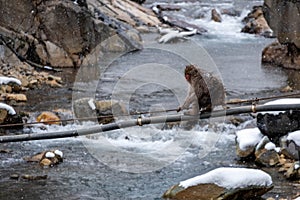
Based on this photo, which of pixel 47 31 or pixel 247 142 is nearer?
pixel 247 142

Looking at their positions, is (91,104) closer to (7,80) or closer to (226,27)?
(7,80)

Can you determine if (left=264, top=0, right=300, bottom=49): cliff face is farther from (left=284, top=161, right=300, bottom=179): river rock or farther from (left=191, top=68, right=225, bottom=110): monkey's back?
(left=191, top=68, right=225, bottom=110): monkey's back

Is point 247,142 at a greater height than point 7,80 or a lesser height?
lesser

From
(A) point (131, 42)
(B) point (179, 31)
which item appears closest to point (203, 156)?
(A) point (131, 42)

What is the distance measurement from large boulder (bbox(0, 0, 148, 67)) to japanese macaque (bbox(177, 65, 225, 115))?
32.1 feet

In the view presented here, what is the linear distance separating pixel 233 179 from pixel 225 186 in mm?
124

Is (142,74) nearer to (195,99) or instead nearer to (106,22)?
(106,22)

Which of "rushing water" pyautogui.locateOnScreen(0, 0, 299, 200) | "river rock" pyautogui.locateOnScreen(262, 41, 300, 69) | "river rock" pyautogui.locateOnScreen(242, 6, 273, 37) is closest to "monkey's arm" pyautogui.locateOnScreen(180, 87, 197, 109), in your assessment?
"rushing water" pyautogui.locateOnScreen(0, 0, 299, 200)

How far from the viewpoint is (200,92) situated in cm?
456

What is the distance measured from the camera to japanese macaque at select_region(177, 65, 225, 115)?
4477 millimetres

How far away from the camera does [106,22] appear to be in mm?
16641

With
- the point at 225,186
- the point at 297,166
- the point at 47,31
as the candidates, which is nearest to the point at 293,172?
the point at 297,166

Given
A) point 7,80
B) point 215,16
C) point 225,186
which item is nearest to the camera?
point 225,186

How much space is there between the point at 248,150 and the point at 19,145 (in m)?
3.14
